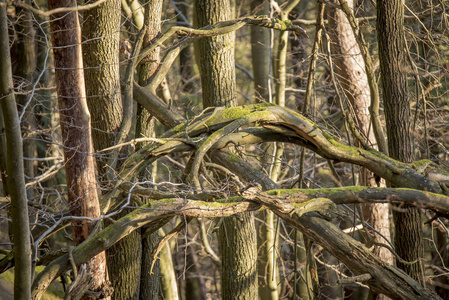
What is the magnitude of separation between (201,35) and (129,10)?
9.45ft

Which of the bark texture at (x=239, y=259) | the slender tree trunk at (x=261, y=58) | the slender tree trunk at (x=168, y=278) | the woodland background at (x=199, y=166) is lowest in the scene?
the slender tree trunk at (x=168, y=278)

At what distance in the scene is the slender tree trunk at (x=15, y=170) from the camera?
395 centimetres

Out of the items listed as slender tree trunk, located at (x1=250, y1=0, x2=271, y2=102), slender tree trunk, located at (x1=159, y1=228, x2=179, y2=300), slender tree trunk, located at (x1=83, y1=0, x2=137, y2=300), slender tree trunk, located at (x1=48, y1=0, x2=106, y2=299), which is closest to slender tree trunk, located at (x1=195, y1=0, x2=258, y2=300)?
slender tree trunk, located at (x1=83, y1=0, x2=137, y2=300)

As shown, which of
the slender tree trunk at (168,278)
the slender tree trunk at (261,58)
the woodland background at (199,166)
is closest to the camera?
the woodland background at (199,166)

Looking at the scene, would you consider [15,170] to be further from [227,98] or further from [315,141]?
[227,98]

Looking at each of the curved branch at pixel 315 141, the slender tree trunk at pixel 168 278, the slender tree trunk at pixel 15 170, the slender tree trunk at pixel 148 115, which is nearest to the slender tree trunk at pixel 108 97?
the slender tree trunk at pixel 148 115

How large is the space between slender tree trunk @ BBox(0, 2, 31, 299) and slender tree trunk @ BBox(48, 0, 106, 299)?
129cm

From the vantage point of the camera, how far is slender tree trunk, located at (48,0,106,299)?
548 centimetres

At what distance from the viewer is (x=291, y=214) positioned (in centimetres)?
481

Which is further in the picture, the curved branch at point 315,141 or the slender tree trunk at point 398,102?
the slender tree trunk at point 398,102

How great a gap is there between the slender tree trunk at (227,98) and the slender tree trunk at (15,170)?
3610 millimetres

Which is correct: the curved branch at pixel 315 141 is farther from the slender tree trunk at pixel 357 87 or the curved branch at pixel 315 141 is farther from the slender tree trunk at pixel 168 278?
the slender tree trunk at pixel 168 278

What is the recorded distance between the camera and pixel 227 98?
747 cm

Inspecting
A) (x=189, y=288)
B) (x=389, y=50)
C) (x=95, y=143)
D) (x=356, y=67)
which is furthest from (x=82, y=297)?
(x=189, y=288)
